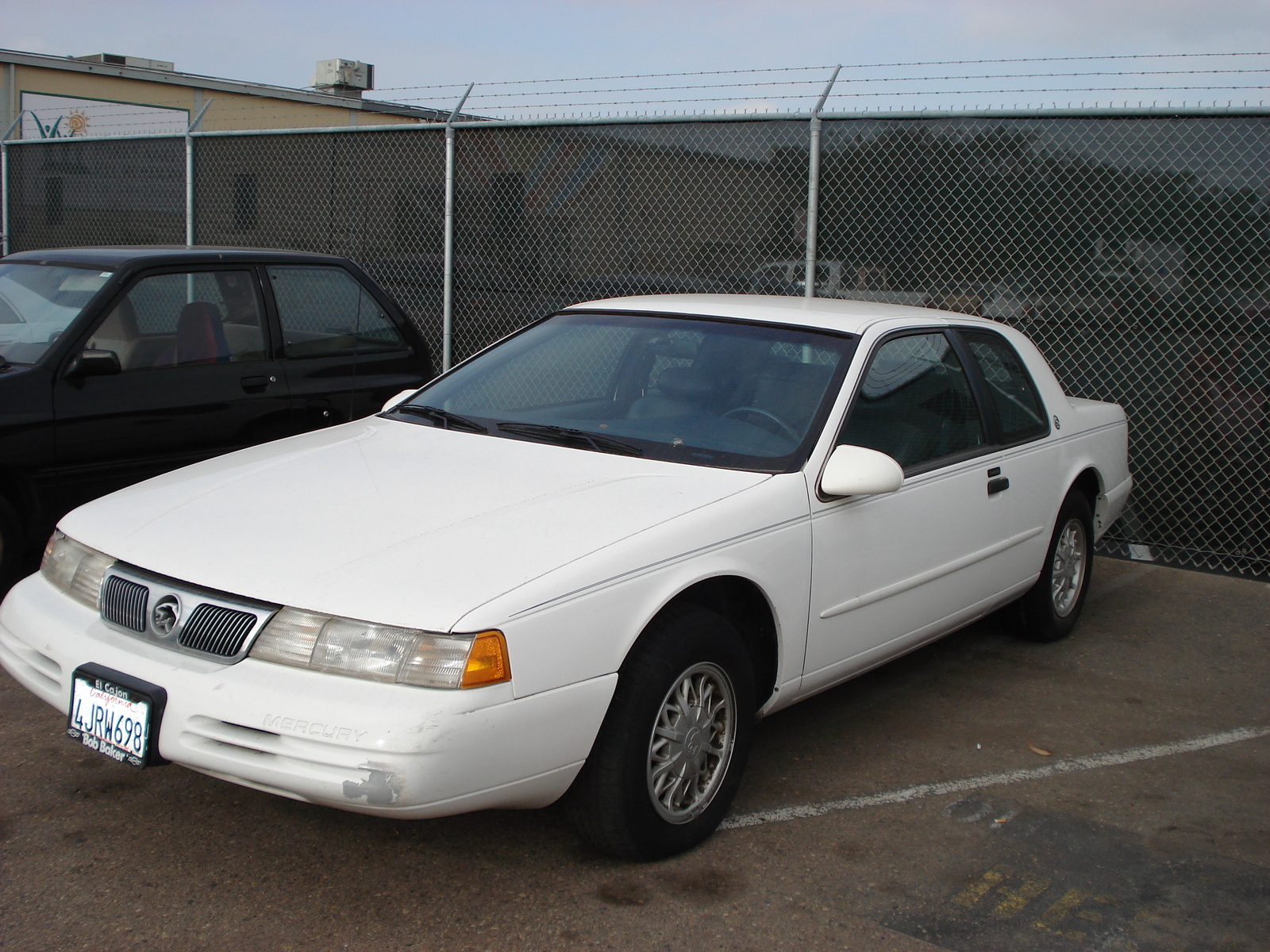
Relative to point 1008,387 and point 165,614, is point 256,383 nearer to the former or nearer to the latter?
point 165,614

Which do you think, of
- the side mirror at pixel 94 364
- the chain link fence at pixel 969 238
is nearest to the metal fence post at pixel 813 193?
the chain link fence at pixel 969 238

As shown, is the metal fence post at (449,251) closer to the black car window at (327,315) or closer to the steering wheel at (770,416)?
the black car window at (327,315)

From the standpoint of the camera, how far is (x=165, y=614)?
116 inches

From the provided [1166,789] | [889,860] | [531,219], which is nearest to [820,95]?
[531,219]

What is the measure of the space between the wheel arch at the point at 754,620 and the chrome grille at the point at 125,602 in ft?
4.89

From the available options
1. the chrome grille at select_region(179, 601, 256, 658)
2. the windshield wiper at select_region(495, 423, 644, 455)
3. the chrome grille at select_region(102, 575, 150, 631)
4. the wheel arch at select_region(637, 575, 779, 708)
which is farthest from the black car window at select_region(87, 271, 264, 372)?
the wheel arch at select_region(637, 575, 779, 708)

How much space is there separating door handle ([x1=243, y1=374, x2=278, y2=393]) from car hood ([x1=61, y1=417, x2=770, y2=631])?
2025 mm

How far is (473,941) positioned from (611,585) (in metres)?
0.91

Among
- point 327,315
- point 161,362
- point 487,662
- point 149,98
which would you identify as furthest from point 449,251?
point 149,98

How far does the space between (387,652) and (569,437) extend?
4.51ft

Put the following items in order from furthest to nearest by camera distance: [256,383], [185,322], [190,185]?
[190,185], [256,383], [185,322]

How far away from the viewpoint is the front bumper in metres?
2.57

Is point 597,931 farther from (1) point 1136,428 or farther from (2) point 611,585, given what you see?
(1) point 1136,428

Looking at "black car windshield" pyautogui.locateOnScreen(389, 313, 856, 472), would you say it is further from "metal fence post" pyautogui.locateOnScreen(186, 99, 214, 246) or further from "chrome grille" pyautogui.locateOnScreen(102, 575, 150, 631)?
"metal fence post" pyautogui.locateOnScreen(186, 99, 214, 246)
